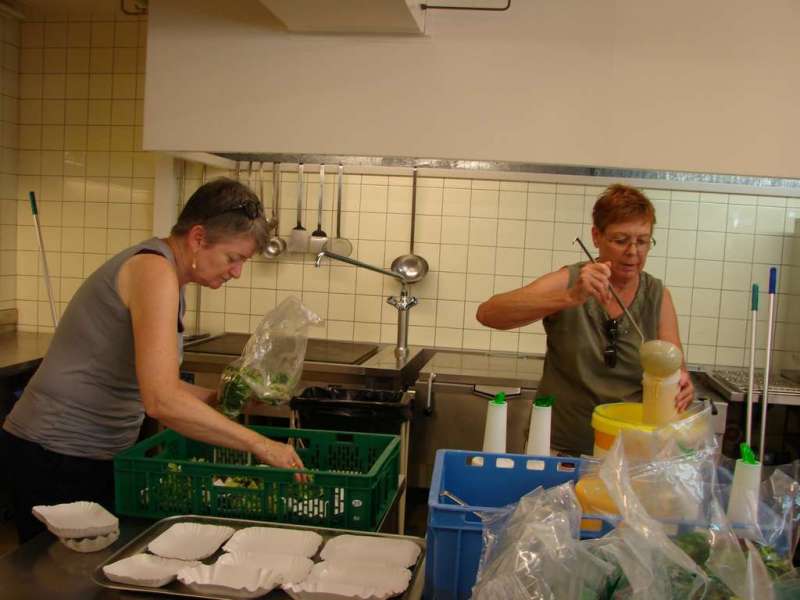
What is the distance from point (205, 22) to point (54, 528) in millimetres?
2061

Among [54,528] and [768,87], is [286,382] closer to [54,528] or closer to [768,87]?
[54,528]

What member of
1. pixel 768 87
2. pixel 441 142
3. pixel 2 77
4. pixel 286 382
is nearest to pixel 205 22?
pixel 441 142

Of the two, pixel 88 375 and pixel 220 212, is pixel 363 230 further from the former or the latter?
pixel 88 375

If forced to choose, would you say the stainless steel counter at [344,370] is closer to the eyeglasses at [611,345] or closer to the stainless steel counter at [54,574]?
the eyeglasses at [611,345]

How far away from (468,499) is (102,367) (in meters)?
0.82

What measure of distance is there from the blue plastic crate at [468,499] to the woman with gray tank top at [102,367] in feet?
1.51

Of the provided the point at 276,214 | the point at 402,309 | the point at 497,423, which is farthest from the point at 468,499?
the point at 276,214

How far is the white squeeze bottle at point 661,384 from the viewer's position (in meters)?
1.31

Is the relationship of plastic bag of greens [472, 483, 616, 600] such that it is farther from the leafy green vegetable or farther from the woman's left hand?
Result: the leafy green vegetable

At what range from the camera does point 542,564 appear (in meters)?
0.81

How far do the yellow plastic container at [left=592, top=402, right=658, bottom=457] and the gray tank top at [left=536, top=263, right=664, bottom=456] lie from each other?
1.33 feet

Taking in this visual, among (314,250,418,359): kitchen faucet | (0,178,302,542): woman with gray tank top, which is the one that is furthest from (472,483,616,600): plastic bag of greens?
(314,250,418,359): kitchen faucet

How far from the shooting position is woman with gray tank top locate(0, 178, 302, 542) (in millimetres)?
1468

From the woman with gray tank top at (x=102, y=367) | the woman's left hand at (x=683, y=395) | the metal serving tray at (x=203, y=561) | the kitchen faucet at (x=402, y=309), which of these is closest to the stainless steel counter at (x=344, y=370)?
the kitchen faucet at (x=402, y=309)
